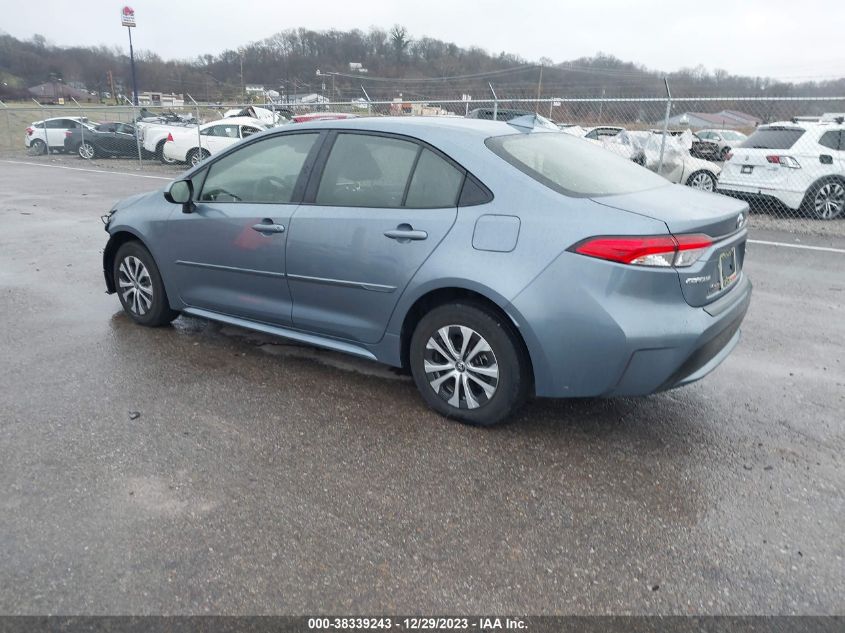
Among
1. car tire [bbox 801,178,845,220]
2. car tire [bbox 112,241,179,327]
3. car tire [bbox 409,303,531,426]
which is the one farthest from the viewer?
car tire [bbox 801,178,845,220]

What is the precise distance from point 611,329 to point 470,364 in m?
0.78

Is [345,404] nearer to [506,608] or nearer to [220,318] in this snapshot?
[220,318]

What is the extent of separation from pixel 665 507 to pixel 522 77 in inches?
1131

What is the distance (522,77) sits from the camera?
29.1m

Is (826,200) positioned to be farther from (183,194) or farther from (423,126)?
(183,194)

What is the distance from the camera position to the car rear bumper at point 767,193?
10336mm

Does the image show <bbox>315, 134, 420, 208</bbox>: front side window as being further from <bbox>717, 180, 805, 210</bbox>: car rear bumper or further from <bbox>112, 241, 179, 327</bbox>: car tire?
<bbox>717, 180, 805, 210</bbox>: car rear bumper

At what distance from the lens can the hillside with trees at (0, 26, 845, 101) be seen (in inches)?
1136

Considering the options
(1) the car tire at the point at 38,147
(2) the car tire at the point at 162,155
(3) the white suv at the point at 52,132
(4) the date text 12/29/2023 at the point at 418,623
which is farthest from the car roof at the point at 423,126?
(1) the car tire at the point at 38,147

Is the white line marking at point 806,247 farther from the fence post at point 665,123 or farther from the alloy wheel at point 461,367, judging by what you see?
the alloy wheel at point 461,367

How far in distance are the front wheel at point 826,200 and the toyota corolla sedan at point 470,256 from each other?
25.9 feet

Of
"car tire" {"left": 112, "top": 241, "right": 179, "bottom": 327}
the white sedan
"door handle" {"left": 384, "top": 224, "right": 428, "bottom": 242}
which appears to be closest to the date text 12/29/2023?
"door handle" {"left": 384, "top": 224, "right": 428, "bottom": 242}

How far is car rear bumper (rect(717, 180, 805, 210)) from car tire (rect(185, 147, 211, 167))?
13010mm

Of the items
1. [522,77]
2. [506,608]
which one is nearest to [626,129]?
[506,608]
